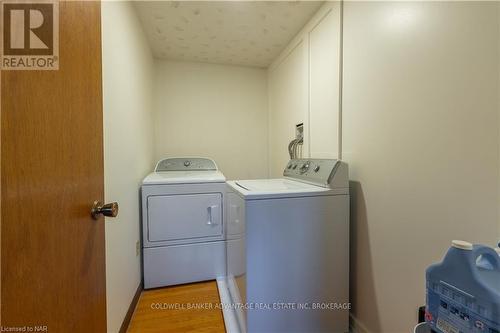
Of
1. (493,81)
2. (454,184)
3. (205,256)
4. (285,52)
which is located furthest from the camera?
(285,52)

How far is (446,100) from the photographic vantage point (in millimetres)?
928

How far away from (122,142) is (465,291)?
1747mm

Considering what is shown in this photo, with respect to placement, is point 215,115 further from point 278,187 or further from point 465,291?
point 465,291

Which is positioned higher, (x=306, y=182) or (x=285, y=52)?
(x=285, y=52)

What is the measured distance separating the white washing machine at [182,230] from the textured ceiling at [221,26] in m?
1.40

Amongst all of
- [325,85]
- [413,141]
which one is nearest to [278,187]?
[413,141]

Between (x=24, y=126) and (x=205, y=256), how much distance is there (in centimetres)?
189

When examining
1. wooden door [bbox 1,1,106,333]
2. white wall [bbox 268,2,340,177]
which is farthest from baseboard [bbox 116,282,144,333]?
white wall [bbox 268,2,340,177]

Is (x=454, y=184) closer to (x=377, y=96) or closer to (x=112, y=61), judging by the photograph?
(x=377, y=96)

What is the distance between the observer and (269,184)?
165 centimetres

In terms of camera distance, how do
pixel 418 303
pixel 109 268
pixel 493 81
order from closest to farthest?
pixel 493 81, pixel 418 303, pixel 109 268

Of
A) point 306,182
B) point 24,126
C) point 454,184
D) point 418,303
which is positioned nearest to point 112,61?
point 24,126

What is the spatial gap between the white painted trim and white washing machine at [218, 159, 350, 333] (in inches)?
1.1

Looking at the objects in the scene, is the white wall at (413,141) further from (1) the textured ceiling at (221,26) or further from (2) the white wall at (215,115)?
(2) the white wall at (215,115)
